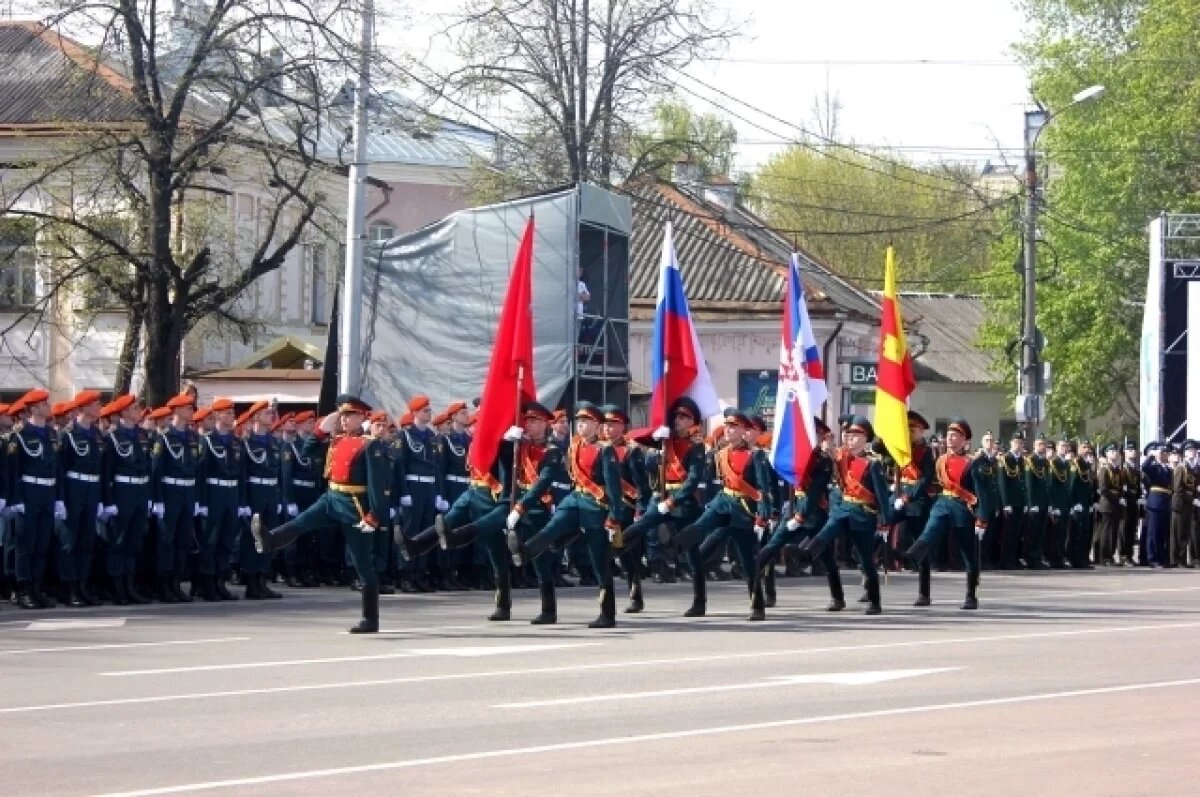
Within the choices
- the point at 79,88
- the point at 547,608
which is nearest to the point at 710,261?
the point at 79,88

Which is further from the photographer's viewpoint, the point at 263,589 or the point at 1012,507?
the point at 1012,507

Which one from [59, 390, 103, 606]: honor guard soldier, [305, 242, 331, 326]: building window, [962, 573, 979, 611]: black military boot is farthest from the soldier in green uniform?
[305, 242, 331, 326]: building window

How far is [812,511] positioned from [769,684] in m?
6.47

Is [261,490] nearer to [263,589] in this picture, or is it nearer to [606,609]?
[263,589]

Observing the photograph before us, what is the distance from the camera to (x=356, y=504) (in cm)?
1688

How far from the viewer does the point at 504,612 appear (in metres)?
18.4

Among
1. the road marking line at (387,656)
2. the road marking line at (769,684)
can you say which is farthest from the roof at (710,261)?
the road marking line at (769,684)

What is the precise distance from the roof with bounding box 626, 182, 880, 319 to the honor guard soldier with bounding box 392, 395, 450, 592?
2315cm

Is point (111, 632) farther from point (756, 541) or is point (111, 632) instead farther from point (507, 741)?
point (507, 741)

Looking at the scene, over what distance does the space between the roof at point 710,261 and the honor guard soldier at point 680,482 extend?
86.2 feet

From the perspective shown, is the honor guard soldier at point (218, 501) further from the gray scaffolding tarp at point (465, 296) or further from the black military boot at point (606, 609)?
the gray scaffolding tarp at point (465, 296)

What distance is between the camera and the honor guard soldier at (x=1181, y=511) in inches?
1293

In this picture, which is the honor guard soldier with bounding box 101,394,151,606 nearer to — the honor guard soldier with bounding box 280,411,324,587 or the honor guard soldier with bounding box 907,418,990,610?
the honor guard soldier with bounding box 280,411,324,587

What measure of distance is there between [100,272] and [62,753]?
62.5 ft
